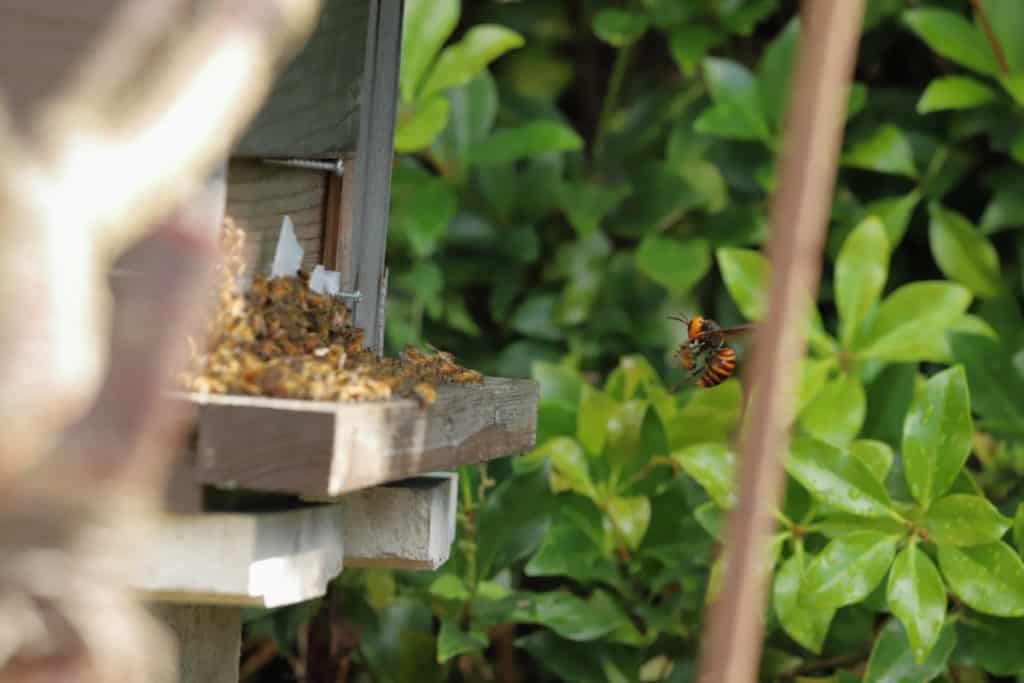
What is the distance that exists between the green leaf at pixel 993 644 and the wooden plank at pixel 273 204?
1036mm

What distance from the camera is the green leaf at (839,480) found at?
1485 millimetres

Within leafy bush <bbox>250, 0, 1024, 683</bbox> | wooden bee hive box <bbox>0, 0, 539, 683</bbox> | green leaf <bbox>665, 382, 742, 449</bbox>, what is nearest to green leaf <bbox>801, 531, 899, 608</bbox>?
leafy bush <bbox>250, 0, 1024, 683</bbox>

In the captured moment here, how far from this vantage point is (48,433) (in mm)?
748

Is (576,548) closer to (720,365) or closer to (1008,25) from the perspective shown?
(720,365)

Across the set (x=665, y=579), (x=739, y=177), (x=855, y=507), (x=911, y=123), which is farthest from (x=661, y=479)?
(x=911, y=123)

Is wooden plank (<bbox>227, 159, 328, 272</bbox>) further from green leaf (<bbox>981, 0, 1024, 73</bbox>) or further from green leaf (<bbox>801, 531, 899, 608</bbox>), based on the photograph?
green leaf (<bbox>981, 0, 1024, 73</bbox>)

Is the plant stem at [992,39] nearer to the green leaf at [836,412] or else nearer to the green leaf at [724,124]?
the green leaf at [724,124]

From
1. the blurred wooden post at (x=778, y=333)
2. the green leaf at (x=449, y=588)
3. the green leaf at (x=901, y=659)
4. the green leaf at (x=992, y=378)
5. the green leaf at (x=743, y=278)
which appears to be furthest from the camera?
the green leaf at (x=743, y=278)

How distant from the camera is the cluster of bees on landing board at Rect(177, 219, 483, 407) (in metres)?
0.84

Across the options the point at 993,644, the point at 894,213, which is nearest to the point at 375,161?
the point at 993,644

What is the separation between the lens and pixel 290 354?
96 centimetres

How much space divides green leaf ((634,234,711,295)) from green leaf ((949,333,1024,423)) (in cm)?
45

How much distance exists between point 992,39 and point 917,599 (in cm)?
94

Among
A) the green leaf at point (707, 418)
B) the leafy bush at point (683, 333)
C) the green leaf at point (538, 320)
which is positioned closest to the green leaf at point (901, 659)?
the leafy bush at point (683, 333)
